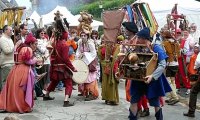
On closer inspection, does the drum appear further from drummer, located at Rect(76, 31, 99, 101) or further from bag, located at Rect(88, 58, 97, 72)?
bag, located at Rect(88, 58, 97, 72)

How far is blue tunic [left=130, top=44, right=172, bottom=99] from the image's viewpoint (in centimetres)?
663

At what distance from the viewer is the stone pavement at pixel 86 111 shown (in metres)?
8.17

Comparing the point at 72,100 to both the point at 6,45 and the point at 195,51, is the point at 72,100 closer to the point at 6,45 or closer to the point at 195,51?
the point at 6,45

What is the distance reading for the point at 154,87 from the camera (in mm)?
6652

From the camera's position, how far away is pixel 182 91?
39.2 feet

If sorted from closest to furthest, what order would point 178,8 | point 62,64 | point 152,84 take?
point 152,84, point 62,64, point 178,8

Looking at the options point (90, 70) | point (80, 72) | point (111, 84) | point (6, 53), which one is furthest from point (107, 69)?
point (6, 53)

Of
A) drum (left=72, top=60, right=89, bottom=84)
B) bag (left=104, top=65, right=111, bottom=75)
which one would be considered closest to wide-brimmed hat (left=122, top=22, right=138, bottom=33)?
bag (left=104, top=65, right=111, bottom=75)

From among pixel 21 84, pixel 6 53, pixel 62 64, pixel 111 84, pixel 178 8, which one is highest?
pixel 178 8

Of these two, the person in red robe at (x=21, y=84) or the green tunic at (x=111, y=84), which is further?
the green tunic at (x=111, y=84)

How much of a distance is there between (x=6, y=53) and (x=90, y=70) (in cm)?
224

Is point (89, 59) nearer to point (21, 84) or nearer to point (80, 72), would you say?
point (80, 72)

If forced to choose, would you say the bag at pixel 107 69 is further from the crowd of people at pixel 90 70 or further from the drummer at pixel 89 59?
the drummer at pixel 89 59

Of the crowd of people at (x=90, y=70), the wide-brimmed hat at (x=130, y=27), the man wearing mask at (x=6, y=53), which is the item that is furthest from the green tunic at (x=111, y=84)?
the man wearing mask at (x=6, y=53)
